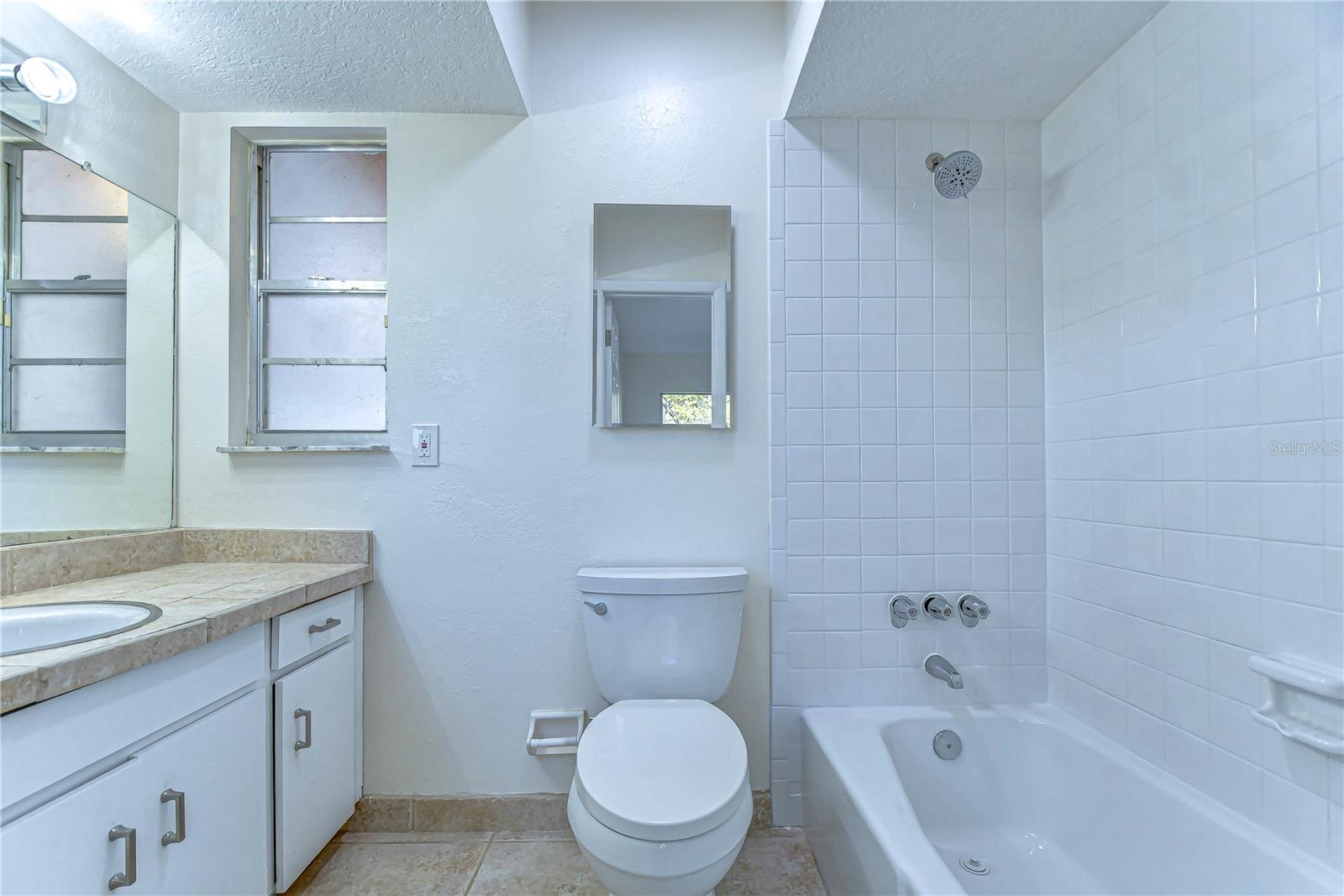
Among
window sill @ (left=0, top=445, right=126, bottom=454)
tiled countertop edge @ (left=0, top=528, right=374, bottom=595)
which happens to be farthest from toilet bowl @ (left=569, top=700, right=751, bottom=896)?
window sill @ (left=0, top=445, right=126, bottom=454)

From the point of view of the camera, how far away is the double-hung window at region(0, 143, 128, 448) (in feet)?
4.22

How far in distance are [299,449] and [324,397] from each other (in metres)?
0.19

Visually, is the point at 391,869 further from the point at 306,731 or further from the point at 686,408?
the point at 686,408

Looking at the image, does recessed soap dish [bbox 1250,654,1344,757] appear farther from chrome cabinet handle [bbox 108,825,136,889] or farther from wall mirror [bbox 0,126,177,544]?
wall mirror [bbox 0,126,177,544]

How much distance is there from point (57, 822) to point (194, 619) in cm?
31

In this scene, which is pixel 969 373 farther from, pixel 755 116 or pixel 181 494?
pixel 181 494

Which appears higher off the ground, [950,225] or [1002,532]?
[950,225]

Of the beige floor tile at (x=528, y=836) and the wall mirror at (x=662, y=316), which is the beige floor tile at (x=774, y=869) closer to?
the beige floor tile at (x=528, y=836)

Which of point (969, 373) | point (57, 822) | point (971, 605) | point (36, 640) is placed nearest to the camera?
point (57, 822)

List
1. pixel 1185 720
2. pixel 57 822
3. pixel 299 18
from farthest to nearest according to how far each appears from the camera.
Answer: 1. pixel 299 18
2. pixel 1185 720
3. pixel 57 822

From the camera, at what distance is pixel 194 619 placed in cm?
103

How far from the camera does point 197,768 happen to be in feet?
3.48

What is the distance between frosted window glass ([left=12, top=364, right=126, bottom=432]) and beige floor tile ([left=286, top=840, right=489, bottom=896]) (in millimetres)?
1264

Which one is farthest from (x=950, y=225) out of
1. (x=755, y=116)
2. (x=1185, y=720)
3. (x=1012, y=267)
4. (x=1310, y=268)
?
(x=1185, y=720)
